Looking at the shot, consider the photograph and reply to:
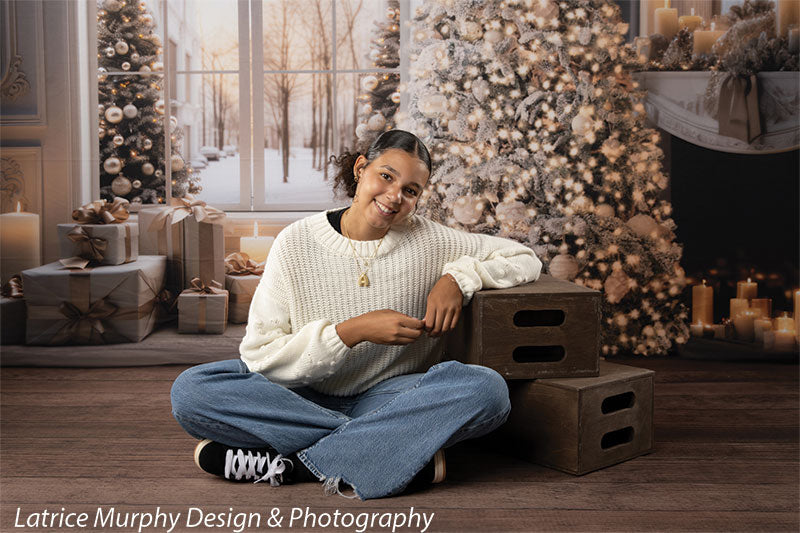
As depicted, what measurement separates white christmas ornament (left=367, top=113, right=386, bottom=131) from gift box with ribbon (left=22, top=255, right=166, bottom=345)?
1152 millimetres

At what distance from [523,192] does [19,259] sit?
2103 mm

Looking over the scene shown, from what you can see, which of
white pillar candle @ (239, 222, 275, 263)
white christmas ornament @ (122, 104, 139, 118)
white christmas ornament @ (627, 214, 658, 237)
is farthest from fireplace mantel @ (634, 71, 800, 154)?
white christmas ornament @ (122, 104, 139, 118)

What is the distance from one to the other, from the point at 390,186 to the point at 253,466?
29.4 inches

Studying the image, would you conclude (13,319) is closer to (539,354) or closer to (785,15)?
(539,354)

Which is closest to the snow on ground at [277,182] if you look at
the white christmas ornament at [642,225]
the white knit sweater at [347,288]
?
the white christmas ornament at [642,225]

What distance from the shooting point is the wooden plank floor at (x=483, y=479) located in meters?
1.64

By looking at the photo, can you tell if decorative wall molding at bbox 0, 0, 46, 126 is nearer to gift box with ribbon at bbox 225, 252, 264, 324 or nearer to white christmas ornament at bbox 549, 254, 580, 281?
gift box with ribbon at bbox 225, 252, 264, 324

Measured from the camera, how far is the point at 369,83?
3.33 meters

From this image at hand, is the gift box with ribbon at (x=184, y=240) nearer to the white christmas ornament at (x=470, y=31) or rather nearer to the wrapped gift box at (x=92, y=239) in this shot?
the wrapped gift box at (x=92, y=239)

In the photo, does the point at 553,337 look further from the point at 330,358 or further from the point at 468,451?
the point at 330,358

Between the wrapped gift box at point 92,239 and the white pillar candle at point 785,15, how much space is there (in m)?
2.88

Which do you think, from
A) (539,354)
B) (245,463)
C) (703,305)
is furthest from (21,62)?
(703,305)

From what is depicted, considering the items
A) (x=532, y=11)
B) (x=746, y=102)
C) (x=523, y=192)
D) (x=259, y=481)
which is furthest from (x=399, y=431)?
(x=746, y=102)

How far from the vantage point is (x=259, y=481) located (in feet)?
6.01
